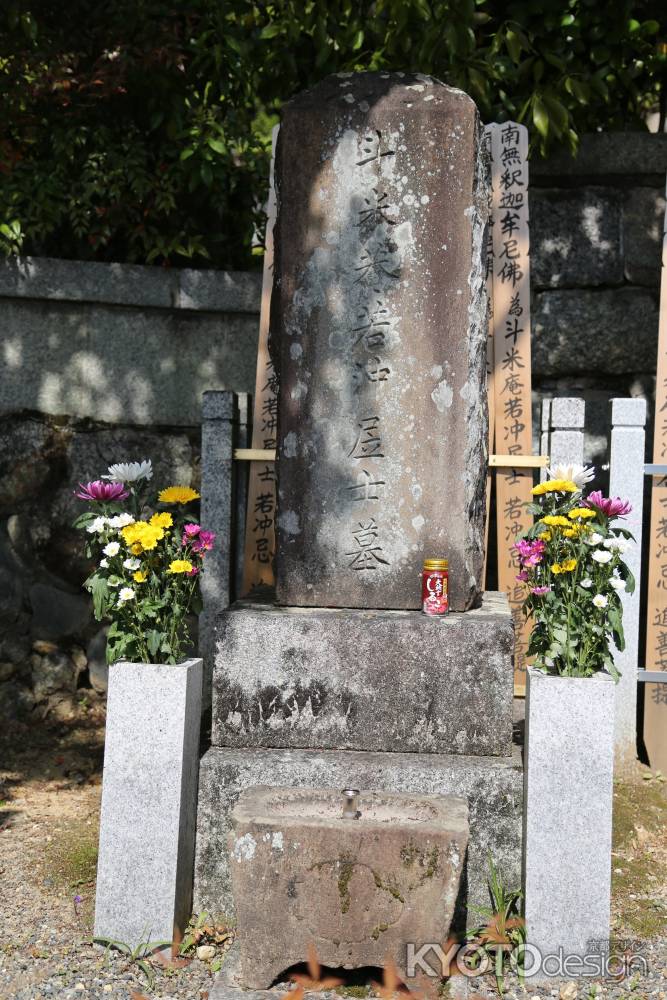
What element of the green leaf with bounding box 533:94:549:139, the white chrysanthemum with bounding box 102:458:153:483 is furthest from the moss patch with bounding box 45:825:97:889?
the green leaf with bounding box 533:94:549:139

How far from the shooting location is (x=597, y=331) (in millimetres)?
5633

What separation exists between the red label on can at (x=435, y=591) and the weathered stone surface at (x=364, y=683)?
8 centimetres

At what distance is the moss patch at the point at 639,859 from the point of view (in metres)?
3.55

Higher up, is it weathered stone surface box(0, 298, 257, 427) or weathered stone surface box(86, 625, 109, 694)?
weathered stone surface box(0, 298, 257, 427)

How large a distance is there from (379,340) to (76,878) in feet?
7.37

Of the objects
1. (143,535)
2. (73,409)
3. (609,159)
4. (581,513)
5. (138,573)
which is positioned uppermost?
(609,159)

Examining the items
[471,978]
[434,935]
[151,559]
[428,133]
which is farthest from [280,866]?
[428,133]

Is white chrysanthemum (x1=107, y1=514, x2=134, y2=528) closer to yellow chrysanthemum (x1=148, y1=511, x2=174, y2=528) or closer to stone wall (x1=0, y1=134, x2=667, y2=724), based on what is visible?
yellow chrysanthemum (x1=148, y1=511, x2=174, y2=528)

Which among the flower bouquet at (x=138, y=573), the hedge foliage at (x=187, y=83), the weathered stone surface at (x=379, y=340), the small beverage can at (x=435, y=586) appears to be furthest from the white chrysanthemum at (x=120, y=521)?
the hedge foliage at (x=187, y=83)

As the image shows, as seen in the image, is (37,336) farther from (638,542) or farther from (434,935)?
(434,935)

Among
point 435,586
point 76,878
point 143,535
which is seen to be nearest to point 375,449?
point 435,586

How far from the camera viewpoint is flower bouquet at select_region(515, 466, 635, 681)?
329 cm

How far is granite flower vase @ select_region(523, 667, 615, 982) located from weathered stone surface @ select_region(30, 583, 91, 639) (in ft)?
10.3

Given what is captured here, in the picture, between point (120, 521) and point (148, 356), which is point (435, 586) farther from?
point (148, 356)
